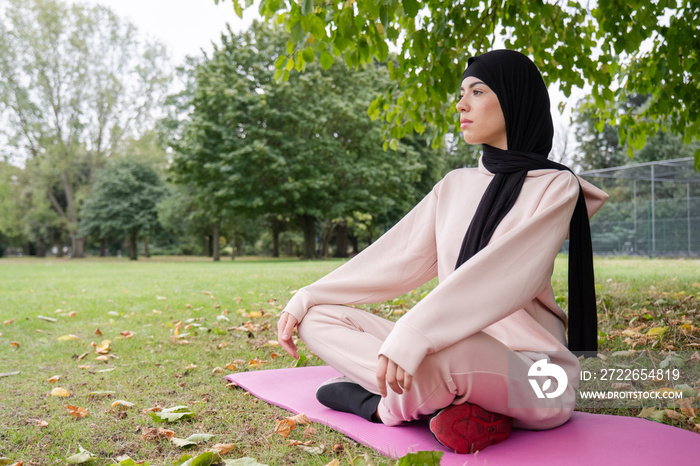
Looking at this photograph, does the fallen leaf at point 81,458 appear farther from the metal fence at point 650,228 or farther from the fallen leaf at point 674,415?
the metal fence at point 650,228

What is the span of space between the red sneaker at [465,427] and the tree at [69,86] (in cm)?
3224

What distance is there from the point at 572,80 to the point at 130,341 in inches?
198

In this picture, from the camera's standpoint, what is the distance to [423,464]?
1.82 m

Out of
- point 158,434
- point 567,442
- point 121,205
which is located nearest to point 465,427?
point 567,442

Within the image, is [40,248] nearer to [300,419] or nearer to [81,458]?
[81,458]

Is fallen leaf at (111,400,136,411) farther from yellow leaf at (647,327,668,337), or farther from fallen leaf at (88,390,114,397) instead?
yellow leaf at (647,327,668,337)

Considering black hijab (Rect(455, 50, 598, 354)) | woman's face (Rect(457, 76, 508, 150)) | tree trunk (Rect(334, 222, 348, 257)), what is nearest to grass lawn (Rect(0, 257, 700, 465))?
black hijab (Rect(455, 50, 598, 354))

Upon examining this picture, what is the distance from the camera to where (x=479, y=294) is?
185 cm

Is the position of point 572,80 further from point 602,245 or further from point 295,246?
point 295,246

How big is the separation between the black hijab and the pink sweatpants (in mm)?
198

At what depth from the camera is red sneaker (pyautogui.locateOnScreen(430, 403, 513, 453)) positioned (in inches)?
79.7

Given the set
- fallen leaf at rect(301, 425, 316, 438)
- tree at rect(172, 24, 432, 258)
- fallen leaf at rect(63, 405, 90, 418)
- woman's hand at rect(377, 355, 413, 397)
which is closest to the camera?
woman's hand at rect(377, 355, 413, 397)

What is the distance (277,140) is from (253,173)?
5.57 ft

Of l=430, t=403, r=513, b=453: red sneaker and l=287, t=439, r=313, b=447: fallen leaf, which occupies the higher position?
l=430, t=403, r=513, b=453: red sneaker
